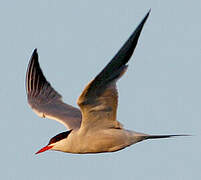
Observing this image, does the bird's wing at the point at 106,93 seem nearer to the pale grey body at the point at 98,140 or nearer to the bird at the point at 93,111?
the bird at the point at 93,111

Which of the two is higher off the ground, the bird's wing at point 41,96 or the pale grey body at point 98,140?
the bird's wing at point 41,96

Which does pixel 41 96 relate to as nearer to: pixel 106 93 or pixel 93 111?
pixel 93 111

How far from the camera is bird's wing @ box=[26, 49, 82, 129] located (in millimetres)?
10438

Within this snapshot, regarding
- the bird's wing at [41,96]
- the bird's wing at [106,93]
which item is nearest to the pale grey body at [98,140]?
the bird's wing at [106,93]

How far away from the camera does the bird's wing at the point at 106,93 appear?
7.50 metres

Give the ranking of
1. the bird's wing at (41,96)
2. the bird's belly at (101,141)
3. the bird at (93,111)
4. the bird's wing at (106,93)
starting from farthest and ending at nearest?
the bird's wing at (41,96), the bird's belly at (101,141), the bird at (93,111), the bird's wing at (106,93)


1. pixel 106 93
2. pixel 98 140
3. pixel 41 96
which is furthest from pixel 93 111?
pixel 41 96

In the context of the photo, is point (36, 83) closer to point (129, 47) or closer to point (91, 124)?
point (91, 124)

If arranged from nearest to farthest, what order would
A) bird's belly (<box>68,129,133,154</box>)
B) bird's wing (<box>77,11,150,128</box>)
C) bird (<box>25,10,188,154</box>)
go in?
1. bird's wing (<box>77,11,150,128</box>)
2. bird (<box>25,10,188,154</box>)
3. bird's belly (<box>68,129,133,154</box>)

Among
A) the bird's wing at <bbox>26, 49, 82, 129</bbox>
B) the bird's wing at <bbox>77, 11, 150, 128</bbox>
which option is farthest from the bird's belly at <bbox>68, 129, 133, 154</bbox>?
the bird's wing at <bbox>26, 49, 82, 129</bbox>

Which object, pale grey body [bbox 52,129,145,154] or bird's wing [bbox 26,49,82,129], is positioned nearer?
pale grey body [bbox 52,129,145,154]

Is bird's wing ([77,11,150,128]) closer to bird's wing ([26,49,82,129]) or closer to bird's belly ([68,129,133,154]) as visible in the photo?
bird's belly ([68,129,133,154])

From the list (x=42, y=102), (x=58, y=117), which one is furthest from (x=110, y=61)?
(x=42, y=102)

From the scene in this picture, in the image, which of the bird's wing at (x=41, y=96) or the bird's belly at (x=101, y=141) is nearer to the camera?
the bird's belly at (x=101, y=141)
